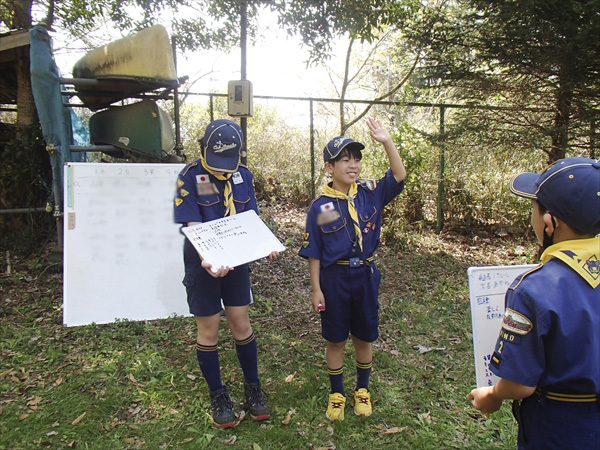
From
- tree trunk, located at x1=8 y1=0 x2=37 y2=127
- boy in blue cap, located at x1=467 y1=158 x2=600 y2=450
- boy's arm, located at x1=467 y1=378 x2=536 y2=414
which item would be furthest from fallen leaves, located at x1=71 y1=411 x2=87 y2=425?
tree trunk, located at x1=8 y1=0 x2=37 y2=127

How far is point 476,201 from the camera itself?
7148 mm

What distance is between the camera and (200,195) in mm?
2639

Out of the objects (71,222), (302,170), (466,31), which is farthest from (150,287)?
(466,31)

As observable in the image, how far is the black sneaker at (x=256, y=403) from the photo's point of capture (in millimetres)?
2844

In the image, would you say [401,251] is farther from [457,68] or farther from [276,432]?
[276,432]

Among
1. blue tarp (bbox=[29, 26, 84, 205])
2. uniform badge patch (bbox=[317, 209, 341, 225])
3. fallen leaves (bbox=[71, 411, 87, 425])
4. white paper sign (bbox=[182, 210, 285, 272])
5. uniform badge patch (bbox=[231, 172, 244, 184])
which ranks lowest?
fallen leaves (bbox=[71, 411, 87, 425])

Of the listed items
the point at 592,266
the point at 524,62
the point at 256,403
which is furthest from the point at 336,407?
the point at 524,62

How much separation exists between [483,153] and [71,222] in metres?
6.00

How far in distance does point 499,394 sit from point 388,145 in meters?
1.48

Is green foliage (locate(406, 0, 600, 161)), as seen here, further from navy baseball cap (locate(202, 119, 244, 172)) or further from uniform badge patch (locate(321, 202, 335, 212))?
navy baseball cap (locate(202, 119, 244, 172))

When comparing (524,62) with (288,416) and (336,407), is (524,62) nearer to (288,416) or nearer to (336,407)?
(336,407)

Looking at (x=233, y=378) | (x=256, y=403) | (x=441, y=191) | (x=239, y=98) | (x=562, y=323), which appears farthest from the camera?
(x=441, y=191)

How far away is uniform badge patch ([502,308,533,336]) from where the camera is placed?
128 cm

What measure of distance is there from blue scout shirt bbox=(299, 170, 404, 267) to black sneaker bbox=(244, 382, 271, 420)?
39.8 inches
